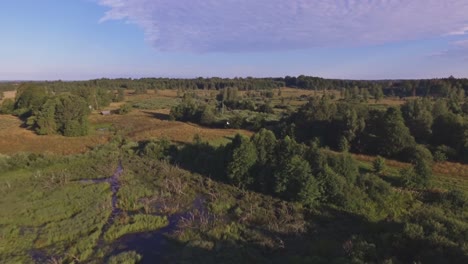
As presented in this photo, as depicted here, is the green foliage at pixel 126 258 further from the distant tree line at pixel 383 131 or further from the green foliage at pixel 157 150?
the distant tree line at pixel 383 131

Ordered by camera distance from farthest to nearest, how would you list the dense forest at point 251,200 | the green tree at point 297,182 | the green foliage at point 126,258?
1. the green tree at point 297,182
2. the dense forest at point 251,200
3. the green foliage at point 126,258

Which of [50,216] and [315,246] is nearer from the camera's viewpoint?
[315,246]

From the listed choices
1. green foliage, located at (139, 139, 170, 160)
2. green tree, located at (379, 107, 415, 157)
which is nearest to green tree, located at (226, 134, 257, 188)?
green foliage, located at (139, 139, 170, 160)

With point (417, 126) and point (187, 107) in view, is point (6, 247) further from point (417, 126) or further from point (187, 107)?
point (187, 107)

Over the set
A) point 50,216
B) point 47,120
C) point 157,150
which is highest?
point 47,120

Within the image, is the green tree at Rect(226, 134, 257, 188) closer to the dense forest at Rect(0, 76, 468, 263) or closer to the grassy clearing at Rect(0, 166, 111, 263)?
the dense forest at Rect(0, 76, 468, 263)

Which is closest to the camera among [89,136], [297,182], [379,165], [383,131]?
[297,182]

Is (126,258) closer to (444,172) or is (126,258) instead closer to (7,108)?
(444,172)

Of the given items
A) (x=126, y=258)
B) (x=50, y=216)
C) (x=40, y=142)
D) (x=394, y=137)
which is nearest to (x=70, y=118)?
(x=40, y=142)

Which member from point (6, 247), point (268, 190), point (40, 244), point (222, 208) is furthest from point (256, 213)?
point (6, 247)

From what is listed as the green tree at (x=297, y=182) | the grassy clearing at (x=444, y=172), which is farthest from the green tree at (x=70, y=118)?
the grassy clearing at (x=444, y=172)

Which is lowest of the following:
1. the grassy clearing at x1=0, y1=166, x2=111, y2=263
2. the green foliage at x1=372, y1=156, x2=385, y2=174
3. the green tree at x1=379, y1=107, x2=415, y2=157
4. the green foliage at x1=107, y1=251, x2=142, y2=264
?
the grassy clearing at x1=0, y1=166, x2=111, y2=263
